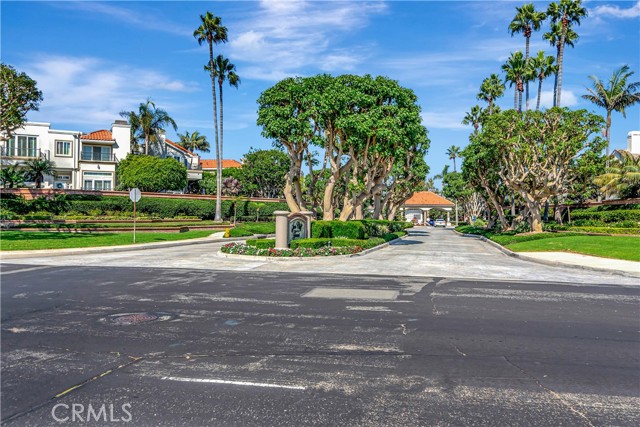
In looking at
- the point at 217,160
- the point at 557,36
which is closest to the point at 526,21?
the point at 557,36

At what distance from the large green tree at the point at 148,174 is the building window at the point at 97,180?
1.43 meters

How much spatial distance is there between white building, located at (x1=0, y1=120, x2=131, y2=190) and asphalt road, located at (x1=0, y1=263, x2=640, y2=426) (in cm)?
5033

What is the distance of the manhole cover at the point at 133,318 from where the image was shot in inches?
308

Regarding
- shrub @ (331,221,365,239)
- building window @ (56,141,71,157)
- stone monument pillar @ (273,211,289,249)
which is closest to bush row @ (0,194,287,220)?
building window @ (56,141,71,157)

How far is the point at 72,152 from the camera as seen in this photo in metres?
55.9

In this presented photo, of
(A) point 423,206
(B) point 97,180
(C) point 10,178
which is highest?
(B) point 97,180

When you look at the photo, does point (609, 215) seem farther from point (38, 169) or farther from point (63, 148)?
point (63, 148)

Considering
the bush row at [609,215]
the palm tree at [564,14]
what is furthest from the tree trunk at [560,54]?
the bush row at [609,215]

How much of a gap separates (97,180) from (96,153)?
11.2 ft

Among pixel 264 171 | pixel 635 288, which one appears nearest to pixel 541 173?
pixel 635 288

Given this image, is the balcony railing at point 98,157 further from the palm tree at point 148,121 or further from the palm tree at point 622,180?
the palm tree at point 622,180

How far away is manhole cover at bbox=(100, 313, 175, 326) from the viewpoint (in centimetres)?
782

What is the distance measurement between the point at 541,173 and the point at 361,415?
34.6 m

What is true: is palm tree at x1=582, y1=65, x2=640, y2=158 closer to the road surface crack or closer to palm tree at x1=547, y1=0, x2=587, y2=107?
palm tree at x1=547, y1=0, x2=587, y2=107
